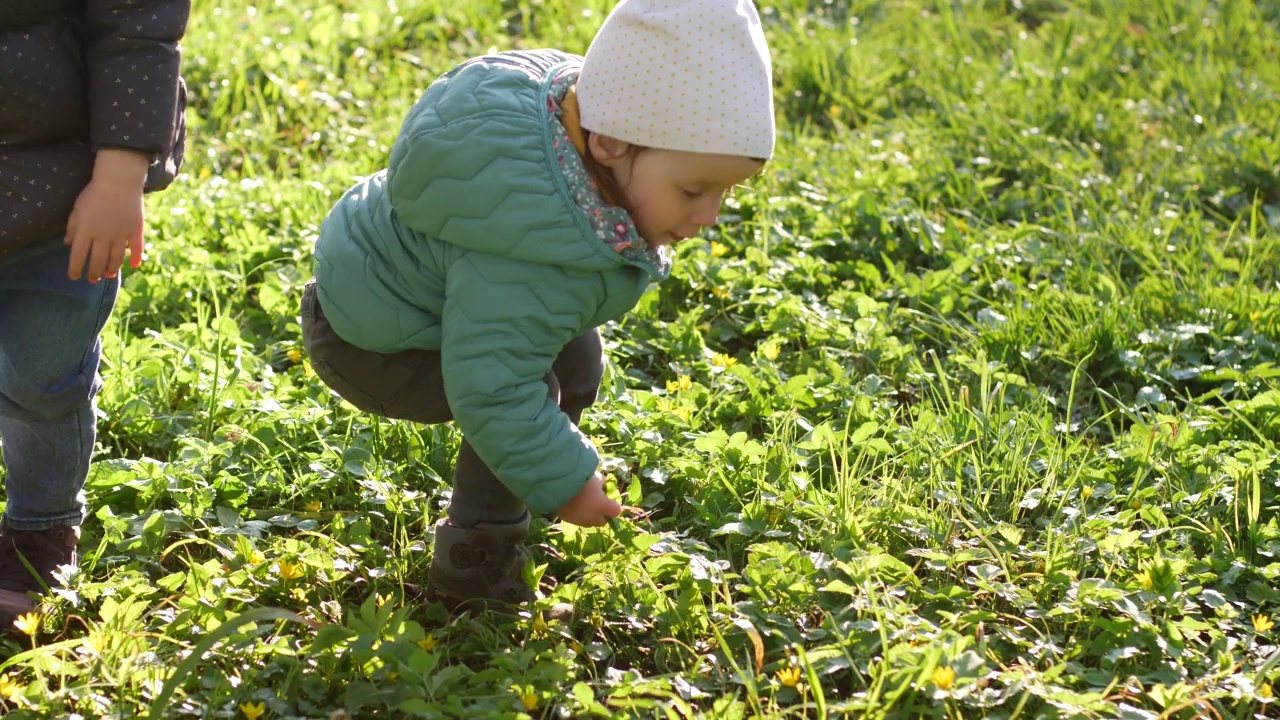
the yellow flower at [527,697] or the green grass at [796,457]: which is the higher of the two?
the yellow flower at [527,697]

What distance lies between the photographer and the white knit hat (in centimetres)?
198

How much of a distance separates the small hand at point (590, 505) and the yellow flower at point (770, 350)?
117 centimetres

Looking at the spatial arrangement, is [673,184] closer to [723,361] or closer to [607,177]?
[607,177]

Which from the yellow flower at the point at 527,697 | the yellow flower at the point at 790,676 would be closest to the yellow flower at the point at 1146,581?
the yellow flower at the point at 790,676

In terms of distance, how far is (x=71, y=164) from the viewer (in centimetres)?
209

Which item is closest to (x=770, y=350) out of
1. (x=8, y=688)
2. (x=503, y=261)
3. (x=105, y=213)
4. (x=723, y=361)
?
(x=723, y=361)

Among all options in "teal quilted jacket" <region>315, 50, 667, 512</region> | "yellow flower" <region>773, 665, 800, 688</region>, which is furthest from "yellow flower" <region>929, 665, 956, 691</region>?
"teal quilted jacket" <region>315, 50, 667, 512</region>

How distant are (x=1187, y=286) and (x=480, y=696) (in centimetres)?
240

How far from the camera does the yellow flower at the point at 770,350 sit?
3.25 m

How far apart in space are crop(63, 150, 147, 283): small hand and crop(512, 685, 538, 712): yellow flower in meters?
0.89

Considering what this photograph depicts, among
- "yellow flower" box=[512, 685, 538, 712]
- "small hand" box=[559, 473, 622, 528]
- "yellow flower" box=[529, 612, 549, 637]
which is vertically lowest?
"yellow flower" box=[529, 612, 549, 637]

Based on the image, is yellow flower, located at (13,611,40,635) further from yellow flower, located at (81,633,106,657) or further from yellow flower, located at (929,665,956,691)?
yellow flower, located at (929,665,956,691)

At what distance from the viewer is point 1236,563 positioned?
2525mm

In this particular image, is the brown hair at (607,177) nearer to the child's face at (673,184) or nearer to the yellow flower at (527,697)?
the child's face at (673,184)
